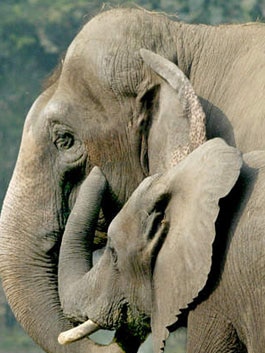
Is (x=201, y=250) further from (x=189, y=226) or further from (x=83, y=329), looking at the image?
(x=83, y=329)

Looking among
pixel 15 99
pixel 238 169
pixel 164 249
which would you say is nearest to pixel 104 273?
pixel 164 249

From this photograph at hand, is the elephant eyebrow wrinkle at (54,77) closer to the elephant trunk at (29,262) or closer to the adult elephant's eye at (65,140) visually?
the adult elephant's eye at (65,140)

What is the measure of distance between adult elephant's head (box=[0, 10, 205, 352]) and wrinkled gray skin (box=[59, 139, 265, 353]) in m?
0.69

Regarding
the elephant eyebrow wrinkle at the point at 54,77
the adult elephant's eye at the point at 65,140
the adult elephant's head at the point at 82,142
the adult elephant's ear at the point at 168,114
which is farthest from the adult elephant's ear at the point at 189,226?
the elephant eyebrow wrinkle at the point at 54,77

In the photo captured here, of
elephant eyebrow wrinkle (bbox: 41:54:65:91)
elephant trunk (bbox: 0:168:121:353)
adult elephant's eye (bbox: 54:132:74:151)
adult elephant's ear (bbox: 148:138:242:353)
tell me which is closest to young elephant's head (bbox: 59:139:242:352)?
adult elephant's ear (bbox: 148:138:242:353)

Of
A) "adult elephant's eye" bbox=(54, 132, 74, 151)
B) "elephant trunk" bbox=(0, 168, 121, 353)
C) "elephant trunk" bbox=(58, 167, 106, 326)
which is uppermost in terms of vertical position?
"adult elephant's eye" bbox=(54, 132, 74, 151)

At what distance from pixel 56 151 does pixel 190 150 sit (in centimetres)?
70

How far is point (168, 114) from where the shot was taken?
6574mm

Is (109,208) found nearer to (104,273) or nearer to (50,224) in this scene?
(50,224)

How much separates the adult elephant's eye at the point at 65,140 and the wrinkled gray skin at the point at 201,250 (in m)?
0.95

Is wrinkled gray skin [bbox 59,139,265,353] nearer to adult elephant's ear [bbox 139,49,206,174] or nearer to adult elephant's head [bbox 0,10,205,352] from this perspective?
adult elephant's ear [bbox 139,49,206,174]

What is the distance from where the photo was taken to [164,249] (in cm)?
580

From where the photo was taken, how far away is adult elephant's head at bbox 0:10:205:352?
6.71 meters

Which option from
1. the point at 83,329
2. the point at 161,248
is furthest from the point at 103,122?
the point at 161,248
